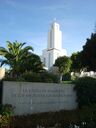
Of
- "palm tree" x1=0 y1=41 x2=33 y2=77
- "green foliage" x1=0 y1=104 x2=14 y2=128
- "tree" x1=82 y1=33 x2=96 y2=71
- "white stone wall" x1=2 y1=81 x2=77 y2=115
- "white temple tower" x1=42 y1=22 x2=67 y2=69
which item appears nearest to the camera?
"green foliage" x1=0 y1=104 x2=14 y2=128

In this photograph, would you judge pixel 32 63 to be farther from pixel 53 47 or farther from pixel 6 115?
pixel 53 47

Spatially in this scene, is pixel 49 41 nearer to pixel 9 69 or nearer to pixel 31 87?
pixel 9 69

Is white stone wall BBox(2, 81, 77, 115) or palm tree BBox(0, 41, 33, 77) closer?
white stone wall BBox(2, 81, 77, 115)

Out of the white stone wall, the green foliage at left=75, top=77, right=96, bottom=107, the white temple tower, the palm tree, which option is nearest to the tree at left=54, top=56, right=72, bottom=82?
the palm tree

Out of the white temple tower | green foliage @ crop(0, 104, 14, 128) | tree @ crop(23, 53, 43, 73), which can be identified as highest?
the white temple tower

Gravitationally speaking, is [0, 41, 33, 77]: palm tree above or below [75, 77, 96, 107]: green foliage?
above

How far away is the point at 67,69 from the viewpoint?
6316cm

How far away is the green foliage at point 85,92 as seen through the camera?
63.8 ft

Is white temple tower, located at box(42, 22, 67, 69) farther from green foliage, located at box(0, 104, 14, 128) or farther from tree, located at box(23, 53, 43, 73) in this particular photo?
green foliage, located at box(0, 104, 14, 128)


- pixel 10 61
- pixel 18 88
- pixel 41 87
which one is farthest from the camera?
pixel 10 61

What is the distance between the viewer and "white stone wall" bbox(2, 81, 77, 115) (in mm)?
15853

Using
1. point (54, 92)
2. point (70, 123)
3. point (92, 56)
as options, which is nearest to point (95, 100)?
point (54, 92)

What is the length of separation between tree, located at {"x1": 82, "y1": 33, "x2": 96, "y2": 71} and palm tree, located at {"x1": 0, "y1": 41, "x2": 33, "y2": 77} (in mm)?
8780

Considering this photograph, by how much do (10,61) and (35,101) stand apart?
84.8 ft
